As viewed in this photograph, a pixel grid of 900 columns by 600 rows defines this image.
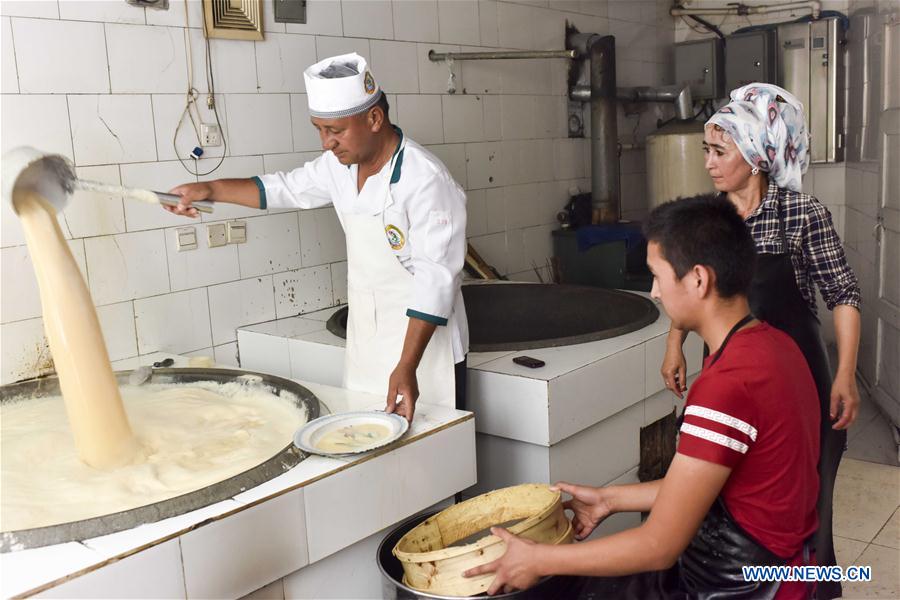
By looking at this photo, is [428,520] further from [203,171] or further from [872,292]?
[872,292]

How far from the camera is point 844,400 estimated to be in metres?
2.21

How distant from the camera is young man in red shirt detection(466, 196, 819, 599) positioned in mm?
1411

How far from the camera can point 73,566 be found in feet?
4.83

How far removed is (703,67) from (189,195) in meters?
4.04

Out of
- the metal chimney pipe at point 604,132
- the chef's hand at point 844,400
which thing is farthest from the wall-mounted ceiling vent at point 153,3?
the metal chimney pipe at point 604,132

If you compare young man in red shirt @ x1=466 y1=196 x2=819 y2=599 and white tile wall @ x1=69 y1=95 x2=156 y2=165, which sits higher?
white tile wall @ x1=69 y1=95 x2=156 y2=165

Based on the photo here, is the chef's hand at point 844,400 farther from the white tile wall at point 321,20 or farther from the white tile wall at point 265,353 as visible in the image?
the white tile wall at point 321,20

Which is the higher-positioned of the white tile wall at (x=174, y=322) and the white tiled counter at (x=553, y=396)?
the white tile wall at (x=174, y=322)

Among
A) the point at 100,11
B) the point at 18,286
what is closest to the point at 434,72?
the point at 100,11

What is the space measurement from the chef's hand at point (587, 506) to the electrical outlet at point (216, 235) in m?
1.78

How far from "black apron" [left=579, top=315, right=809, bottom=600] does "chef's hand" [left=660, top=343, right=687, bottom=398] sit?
0.91 meters

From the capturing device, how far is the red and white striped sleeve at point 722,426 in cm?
139

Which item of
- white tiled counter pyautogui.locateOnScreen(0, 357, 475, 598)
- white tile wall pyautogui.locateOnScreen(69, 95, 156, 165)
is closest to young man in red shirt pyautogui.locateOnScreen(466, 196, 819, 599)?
white tiled counter pyautogui.locateOnScreen(0, 357, 475, 598)

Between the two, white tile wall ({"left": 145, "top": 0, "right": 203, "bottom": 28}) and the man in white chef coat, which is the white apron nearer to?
the man in white chef coat
